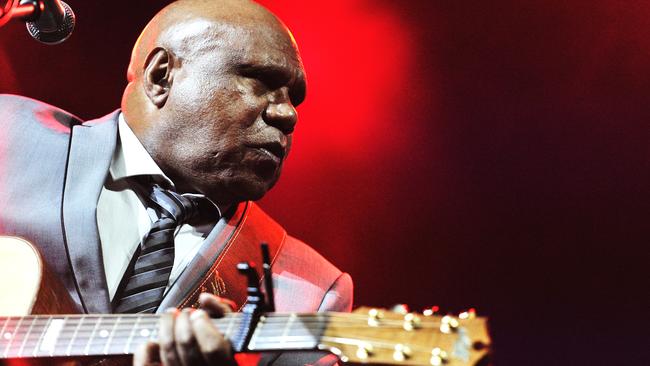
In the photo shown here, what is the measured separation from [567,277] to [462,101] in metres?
1.12

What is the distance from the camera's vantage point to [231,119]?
2.64 metres

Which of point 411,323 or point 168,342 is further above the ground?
point 411,323

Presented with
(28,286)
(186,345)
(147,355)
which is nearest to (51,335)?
(28,286)

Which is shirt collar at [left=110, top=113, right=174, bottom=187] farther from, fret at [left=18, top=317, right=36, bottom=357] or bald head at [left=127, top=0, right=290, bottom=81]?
fret at [left=18, top=317, right=36, bottom=357]

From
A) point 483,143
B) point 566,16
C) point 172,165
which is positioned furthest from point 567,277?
point 172,165

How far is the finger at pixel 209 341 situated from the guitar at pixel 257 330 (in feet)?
0.24

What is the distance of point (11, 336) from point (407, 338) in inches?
49.9

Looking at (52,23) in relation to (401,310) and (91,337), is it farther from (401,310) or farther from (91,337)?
(401,310)

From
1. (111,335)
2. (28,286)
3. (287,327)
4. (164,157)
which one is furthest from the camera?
(164,157)

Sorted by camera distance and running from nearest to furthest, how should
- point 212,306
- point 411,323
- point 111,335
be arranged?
point 411,323 < point 212,306 < point 111,335

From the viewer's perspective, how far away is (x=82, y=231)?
104 inches

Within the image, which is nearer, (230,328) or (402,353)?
(402,353)

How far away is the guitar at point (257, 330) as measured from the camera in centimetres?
172

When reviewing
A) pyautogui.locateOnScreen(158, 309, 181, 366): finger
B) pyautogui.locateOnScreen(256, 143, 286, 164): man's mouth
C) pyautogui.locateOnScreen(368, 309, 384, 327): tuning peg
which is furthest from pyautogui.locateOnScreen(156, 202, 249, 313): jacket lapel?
pyautogui.locateOnScreen(368, 309, 384, 327): tuning peg
